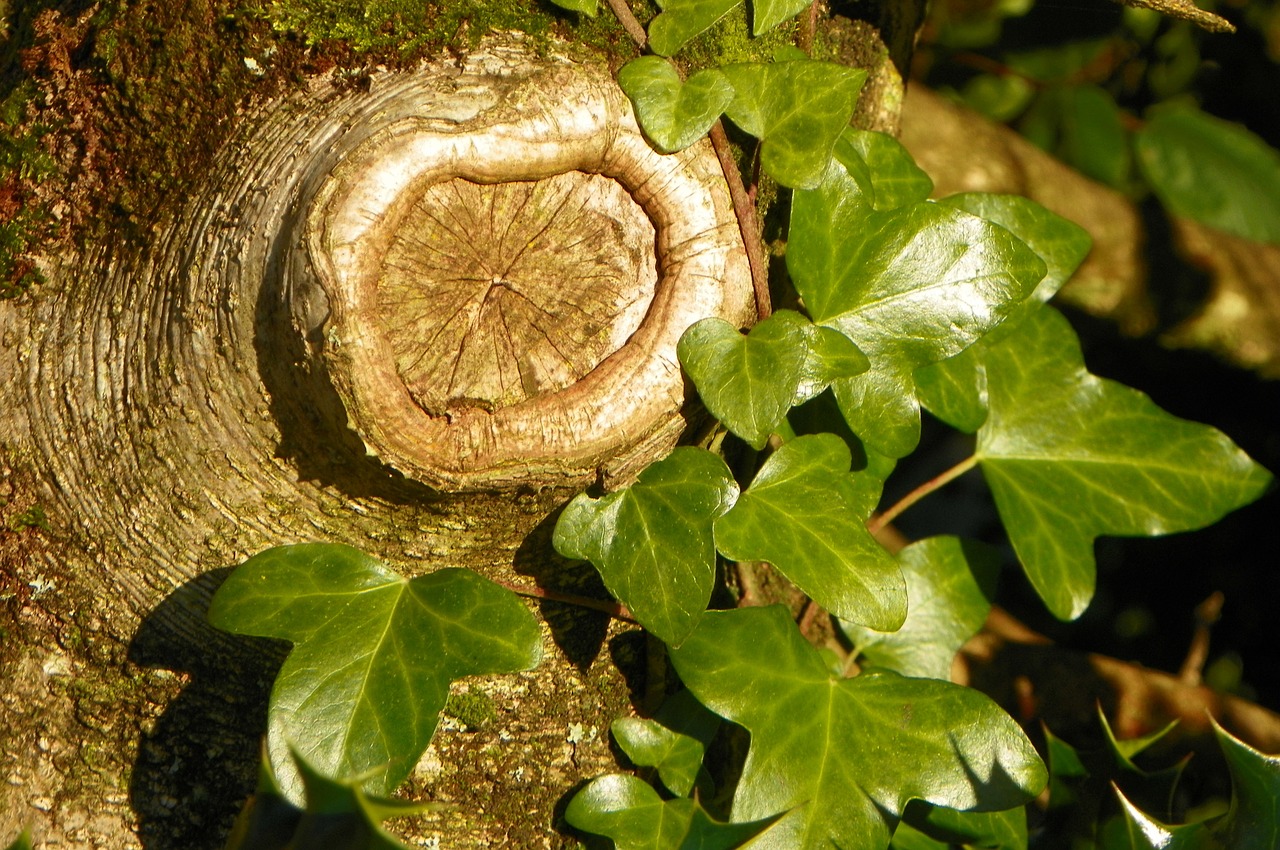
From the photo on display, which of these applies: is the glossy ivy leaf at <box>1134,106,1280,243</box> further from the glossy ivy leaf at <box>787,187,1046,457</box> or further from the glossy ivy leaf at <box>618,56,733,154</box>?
the glossy ivy leaf at <box>618,56,733,154</box>

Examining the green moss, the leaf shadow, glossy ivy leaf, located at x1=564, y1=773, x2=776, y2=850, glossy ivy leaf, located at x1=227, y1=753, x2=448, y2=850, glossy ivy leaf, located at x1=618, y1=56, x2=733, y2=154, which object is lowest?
glossy ivy leaf, located at x1=564, y1=773, x2=776, y2=850

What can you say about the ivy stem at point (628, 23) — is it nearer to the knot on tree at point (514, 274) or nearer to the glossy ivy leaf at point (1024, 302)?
the knot on tree at point (514, 274)

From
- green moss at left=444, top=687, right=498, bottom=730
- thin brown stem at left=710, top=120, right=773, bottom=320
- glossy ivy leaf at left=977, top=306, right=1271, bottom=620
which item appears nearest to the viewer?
thin brown stem at left=710, top=120, right=773, bottom=320

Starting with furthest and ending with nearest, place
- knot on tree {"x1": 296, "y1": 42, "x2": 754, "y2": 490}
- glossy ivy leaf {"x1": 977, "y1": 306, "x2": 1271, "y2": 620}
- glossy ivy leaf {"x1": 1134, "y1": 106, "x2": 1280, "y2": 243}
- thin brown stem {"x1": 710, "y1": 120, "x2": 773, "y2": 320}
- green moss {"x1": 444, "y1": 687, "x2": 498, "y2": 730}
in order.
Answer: glossy ivy leaf {"x1": 1134, "y1": 106, "x2": 1280, "y2": 243} < glossy ivy leaf {"x1": 977, "y1": 306, "x2": 1271, "y2": 620} < green moss {"x1": 444, "y1": 687, "x2": 498, "y2": 730} < thin brown stem {"x1": 710, "y1": 120, "x2": 773, "y2": 320} < knot on tree {"x1": 296, "y1": 42, "x2": 754, "y2": 490}

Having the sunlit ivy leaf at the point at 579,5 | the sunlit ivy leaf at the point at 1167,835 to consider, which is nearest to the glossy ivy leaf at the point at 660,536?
the sunlit ivy leaf at the point at 579,5

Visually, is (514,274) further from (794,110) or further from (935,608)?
(935,608)

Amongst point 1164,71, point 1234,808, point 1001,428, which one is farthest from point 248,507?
A: point 1164,71

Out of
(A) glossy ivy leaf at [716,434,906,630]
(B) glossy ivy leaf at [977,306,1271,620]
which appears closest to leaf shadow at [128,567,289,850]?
(A) glossy ivy leaf at [716,434,906,630]
